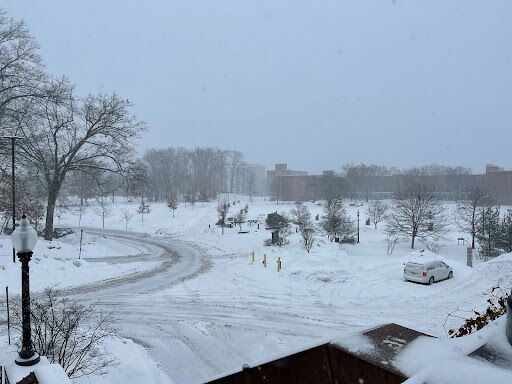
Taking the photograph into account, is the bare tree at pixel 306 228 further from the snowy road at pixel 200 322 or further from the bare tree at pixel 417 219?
the snowy road at pixel 200 322

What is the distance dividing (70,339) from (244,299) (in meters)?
6.91

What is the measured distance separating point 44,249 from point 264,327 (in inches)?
712

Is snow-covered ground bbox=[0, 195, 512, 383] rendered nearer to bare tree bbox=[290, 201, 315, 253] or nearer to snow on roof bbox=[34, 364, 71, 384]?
snow on roof bbox=[34, 364, 71, 384]

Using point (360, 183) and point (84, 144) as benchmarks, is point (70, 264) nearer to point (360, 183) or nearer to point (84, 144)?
point (84, 144)

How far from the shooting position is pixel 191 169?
11306 centimetres

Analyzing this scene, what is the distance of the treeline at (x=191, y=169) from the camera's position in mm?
94125

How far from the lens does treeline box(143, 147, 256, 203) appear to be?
94.1m

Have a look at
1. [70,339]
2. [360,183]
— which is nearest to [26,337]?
[70,339]

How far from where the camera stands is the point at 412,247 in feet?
108

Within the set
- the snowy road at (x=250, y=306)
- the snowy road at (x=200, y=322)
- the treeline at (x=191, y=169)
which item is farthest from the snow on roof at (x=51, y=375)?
the treeline at (x=191, y=169)

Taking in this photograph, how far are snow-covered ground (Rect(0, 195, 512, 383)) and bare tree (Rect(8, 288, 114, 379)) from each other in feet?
1.52

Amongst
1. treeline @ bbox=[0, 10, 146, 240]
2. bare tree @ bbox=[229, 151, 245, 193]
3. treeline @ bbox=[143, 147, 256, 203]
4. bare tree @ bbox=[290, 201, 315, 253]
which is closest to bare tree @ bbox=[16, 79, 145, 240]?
treeline @ bbox=[0, 10, 146, 240]

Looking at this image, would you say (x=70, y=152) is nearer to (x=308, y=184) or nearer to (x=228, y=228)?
(x=228, y=228)

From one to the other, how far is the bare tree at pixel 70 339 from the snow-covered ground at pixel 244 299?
0.46m
